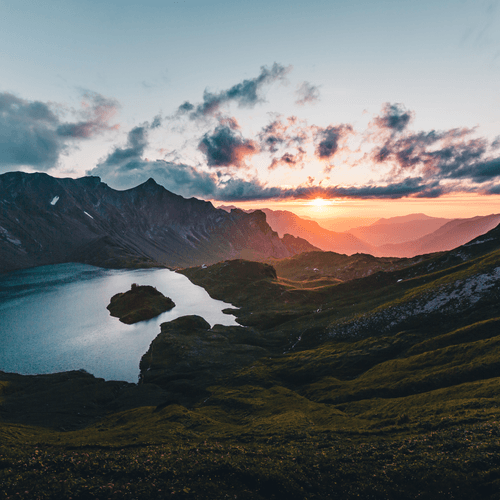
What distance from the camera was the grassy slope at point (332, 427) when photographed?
29938 mm

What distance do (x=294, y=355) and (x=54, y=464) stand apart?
71328 millimetres

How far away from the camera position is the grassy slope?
29.9 meters

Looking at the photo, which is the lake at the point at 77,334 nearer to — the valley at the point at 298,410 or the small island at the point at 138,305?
the small island at the point at 138,305

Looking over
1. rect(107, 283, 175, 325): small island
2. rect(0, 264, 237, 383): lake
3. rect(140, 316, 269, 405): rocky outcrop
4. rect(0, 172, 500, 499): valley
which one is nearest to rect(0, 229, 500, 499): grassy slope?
rect(0, 172, 500, 499): valley

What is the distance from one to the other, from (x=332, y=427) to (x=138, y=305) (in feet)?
441

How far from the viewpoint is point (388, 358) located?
241 feet

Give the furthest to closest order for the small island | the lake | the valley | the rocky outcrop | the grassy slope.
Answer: the small island → the lake → the rocky outcrop → the valley → the grassy slope

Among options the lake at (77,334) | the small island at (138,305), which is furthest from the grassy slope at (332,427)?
the small island at (138,305)

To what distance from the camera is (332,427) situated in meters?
46.7

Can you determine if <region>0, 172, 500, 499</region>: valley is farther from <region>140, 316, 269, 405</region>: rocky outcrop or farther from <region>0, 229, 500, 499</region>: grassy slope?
<region>140, 316, 269, 405</region>: rocky outcrop

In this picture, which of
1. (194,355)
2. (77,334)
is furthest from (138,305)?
(194,355)

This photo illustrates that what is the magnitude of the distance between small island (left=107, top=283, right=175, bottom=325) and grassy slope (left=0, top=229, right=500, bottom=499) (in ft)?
234

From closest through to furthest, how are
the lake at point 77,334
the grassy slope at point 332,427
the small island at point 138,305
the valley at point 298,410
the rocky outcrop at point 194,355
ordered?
the grassy slope at point 332,427
the valley at point 298,410
the rocky outcrop at point 194,355
the lake at point 77,334
the small island at point 138,305

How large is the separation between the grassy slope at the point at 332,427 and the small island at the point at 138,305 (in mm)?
71388
